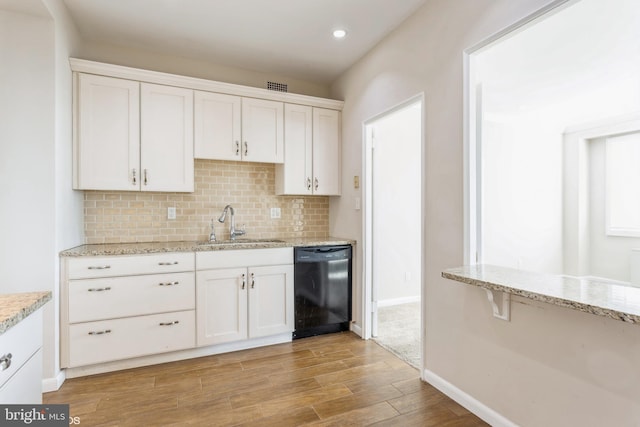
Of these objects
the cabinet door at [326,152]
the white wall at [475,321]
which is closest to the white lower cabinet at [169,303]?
the cabinet door at [326,152]

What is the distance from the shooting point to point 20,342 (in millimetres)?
1077

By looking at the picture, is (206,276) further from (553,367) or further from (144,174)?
(553,367)

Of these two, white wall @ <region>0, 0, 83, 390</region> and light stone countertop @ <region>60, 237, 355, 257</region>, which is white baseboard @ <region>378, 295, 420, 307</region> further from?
white wall @ <region>0, 0, 83, 390</region>

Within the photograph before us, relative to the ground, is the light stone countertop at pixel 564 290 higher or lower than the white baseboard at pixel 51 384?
higher

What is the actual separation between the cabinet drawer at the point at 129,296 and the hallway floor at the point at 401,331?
1867mm

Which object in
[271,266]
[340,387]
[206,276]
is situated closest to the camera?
[340,387]

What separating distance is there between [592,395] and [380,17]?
2721 millimetres

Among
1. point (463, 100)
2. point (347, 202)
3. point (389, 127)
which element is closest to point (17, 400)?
point (463, 100)

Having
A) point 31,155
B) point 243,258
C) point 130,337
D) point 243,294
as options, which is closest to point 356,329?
point 243,294

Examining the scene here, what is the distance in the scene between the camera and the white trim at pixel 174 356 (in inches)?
97.0

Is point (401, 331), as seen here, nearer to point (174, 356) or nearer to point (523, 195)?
point (523, 195)

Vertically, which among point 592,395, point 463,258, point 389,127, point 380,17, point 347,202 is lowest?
point 592,395

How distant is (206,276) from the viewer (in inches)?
109

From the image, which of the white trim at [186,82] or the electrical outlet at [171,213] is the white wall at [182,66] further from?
the electrical outlet at [171,213]
